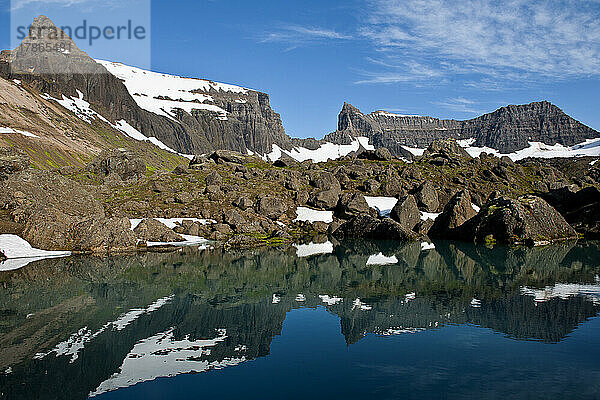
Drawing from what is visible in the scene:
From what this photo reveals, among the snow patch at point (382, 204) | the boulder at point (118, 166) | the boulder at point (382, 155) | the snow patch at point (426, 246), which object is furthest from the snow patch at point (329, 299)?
the boulder at point (382, 155)

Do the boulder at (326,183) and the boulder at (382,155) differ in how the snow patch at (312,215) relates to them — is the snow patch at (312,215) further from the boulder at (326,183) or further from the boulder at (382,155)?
the boulder at (382,155)

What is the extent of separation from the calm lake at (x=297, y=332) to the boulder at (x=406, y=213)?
117 ft

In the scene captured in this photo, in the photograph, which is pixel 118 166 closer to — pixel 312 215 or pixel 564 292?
pixel 312 215

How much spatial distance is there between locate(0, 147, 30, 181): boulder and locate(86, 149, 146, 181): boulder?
23085 millimetres

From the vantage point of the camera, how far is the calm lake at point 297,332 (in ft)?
47.8

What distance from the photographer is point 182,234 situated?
→ 199 ft

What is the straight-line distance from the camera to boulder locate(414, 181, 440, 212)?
85.4 metres

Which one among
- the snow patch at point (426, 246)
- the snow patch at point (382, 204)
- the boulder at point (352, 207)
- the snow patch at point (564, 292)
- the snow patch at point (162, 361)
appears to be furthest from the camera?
the snow patch at point (382, 204)

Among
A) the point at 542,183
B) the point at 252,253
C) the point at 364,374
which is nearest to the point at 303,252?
the point at 252,253

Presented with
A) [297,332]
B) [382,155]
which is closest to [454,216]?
[297,332]

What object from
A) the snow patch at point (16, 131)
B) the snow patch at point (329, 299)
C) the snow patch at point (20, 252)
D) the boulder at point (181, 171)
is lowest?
the snow patch at point (329, 299)

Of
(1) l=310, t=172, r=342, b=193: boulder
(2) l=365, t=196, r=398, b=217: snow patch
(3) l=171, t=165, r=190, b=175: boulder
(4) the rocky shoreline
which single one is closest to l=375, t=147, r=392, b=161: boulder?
(4) the rocky shoreline

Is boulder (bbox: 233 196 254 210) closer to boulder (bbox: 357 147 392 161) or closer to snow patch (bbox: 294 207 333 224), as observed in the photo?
snow patch (bbox: 294 207 333 224)

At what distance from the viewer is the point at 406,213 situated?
7600 cm
